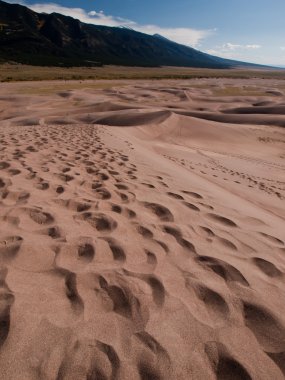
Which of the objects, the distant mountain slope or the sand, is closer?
the sand

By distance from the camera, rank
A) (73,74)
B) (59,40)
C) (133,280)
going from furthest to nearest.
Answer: (59,40), (73,74), (133,280)

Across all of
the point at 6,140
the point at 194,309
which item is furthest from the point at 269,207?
Answer: the point at 6,140

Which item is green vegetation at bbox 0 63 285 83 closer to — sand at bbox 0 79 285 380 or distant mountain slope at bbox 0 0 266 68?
distant mountain slope at bbox 0 0 266 68

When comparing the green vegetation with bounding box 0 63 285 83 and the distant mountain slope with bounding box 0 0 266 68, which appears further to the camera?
the distant mountain slope with bounding box 0 0 266 68

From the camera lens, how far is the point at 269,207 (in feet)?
18.1

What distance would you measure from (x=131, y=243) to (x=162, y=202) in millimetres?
1234

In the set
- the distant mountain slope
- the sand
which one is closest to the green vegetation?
the distant mountain slope

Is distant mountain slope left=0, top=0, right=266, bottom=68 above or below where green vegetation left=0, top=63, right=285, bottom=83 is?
above

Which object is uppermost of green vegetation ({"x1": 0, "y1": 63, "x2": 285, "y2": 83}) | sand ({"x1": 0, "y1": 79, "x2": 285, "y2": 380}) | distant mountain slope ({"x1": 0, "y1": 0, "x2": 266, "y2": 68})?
distant mountain slope ({"x1": 0, "y1": 0, "x2": 266, "y2": 68})

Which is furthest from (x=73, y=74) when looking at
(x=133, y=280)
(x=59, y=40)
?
(x=59, y=40)

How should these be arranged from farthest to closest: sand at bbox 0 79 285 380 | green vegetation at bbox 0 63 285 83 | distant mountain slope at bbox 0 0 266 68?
1. distant mountain slope at bbox 0 0 266 68
2. green vegetation at bbox 0 63 285 83
3. sand at bbox 0 79 285 380

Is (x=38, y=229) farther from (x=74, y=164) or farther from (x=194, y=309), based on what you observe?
(x=74, y=164)

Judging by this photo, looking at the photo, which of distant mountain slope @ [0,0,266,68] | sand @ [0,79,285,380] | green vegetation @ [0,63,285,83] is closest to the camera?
sand @ [0,79,285,380]

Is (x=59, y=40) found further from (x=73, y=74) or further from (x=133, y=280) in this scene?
(x=133, y=280)
